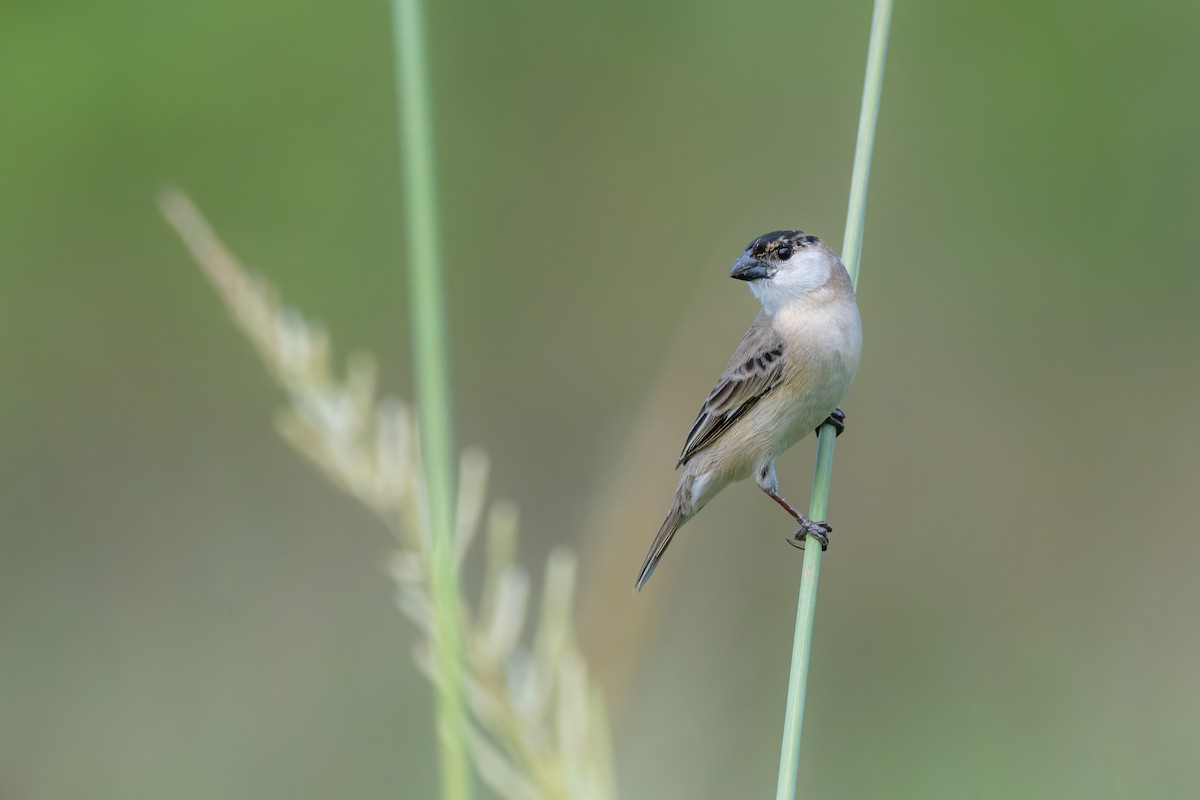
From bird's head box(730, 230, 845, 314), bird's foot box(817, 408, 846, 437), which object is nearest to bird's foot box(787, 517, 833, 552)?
bird's foot box(817, 408, 846, 437)

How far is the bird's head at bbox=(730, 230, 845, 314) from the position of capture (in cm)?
406

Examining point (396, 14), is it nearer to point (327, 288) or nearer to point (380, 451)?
point (380, 451)

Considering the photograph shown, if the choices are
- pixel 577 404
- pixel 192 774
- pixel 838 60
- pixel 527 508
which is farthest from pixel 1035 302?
pixel 192 774

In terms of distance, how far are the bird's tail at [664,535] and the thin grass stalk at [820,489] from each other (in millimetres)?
978

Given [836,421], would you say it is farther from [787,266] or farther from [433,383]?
[433,383]

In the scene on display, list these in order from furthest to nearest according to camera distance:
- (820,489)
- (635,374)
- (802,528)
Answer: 1. (635,374)
2. (802,528)
3. (820,489)

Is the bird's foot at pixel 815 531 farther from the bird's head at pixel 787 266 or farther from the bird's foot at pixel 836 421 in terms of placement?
the bird's head at pixel 787 266

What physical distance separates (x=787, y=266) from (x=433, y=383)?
2.70 metres

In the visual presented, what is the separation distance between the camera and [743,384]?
4.20 m

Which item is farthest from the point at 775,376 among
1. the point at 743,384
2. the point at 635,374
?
the point at 635,374

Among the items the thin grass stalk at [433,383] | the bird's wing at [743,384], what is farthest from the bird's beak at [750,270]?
the thin grass stalk at [433,383]

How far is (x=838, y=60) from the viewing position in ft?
29.7

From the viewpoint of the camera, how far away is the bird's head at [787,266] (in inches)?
160

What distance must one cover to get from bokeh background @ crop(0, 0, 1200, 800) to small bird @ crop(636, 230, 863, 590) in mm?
215
